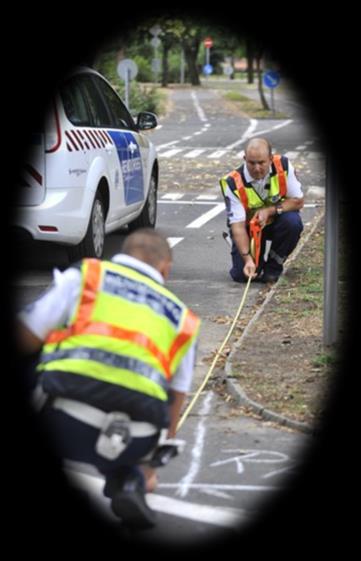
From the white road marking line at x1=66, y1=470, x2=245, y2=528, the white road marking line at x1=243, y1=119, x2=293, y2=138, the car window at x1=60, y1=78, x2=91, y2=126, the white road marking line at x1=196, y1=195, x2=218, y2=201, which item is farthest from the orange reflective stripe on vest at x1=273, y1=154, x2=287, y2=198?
the white road marking line at x1=243, y1=119, x2=293, y2=138

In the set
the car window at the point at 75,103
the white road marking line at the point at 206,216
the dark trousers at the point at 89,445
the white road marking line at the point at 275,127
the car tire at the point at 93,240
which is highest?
the dark trousers at the point at 89,445

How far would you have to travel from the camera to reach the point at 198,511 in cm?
518

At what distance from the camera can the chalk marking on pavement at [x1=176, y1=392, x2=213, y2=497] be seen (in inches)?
219

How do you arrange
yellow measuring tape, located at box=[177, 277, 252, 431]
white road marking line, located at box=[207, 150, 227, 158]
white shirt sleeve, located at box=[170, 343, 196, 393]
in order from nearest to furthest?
white shirt sleeve, located at box=[170, 343, 196, 393] < yellow measuring tape, located at box=[177, 277, 252, 431] < white road marking line, located at box=[207, 150, 227, 158]

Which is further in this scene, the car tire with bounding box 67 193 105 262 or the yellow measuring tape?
the car tire with bounding box 67 193 105 262

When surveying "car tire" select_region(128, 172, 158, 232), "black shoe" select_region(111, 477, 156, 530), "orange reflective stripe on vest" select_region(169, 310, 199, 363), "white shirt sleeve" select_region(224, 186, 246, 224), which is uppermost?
"orange reflective stripe on vest" select_region(169, 310, 199, 363)

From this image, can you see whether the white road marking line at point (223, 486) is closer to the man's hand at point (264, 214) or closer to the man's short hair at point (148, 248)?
the man's short hair at point (148, 248)

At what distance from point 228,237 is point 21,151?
1.89m

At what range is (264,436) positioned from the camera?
6375 mm

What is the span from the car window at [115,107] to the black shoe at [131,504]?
742cm

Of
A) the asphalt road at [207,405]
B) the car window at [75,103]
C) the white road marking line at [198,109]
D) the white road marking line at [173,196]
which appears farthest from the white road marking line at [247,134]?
the car window at [75,103]

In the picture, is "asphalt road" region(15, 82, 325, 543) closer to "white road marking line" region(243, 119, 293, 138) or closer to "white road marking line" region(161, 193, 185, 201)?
"white road marking line" region(161, 193, 185, 201)

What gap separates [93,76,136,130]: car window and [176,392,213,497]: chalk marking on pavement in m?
5.14

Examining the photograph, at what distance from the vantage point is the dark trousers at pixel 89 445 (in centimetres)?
454
